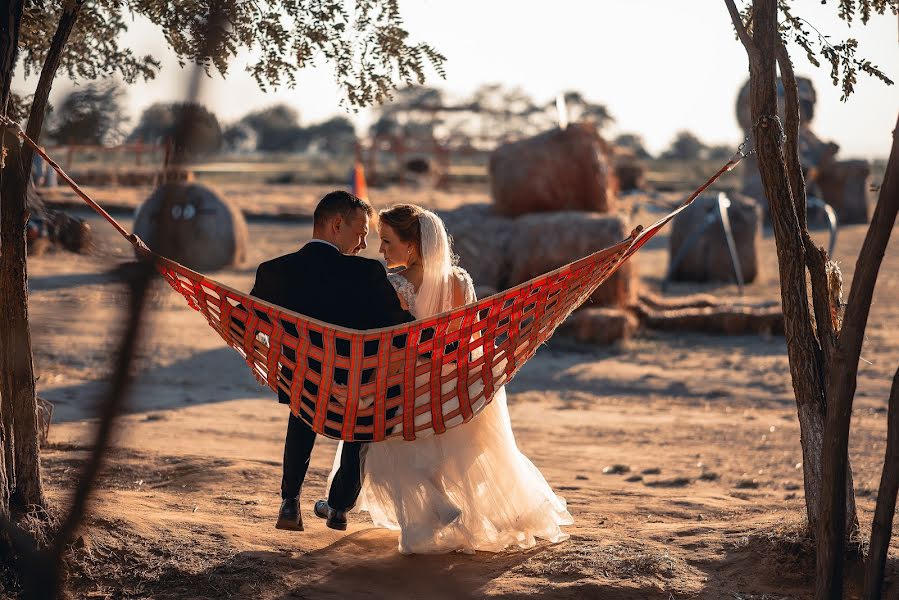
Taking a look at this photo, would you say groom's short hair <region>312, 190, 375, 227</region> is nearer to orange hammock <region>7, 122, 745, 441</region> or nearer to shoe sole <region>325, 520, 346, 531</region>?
orange hammock <region>7, 122, 745, 441</region>

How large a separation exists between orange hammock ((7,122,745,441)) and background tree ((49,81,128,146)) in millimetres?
140

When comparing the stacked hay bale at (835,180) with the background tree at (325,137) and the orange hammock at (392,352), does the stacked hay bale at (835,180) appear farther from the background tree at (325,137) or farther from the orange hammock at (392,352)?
the background tree at (325,137)

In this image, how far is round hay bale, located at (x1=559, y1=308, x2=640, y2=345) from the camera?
30.3 feet

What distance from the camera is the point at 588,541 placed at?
12.0ft

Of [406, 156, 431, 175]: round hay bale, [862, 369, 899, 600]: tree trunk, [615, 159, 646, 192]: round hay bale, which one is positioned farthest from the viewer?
[406, 156, 431, 175]: round hay bale

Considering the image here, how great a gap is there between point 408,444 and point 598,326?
19.0 feet

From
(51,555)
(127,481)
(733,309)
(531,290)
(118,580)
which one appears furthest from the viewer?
(733,309)

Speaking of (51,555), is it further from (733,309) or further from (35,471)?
(733,309)

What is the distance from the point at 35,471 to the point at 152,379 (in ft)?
13.2

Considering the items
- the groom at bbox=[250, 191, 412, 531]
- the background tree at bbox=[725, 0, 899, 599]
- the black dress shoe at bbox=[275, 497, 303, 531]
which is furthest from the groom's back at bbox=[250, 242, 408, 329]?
the background tree at bbox=[725, 0, 899, 599]

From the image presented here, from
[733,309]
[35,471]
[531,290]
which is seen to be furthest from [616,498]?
[733,309]

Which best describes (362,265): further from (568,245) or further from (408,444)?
(568,245)

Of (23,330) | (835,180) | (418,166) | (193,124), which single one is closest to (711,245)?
(835,180)

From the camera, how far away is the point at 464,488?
3596mm
